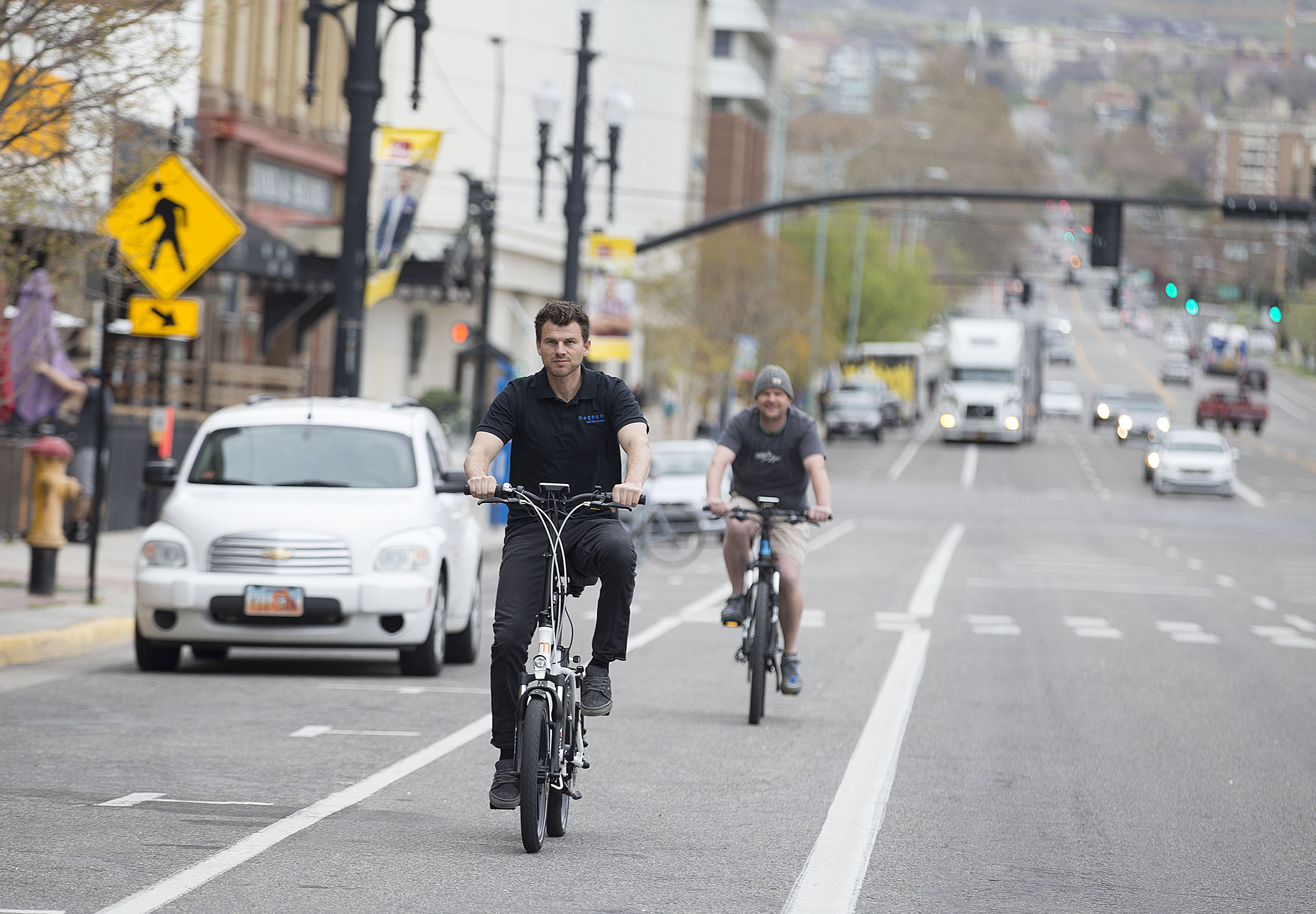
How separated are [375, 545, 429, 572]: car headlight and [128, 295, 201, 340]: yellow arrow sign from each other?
3912 mm

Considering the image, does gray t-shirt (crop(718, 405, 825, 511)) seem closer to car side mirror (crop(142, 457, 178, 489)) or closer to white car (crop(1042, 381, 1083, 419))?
car side mirror (crop(142, 457, 178, 489))

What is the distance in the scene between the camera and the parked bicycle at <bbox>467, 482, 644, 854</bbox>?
7.20 meters

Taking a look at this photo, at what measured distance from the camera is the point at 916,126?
62.7 m

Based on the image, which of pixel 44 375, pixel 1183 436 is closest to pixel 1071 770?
pixel 44 375

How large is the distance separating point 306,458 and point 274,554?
3.81 ft

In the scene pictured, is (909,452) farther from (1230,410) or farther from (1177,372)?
(1177,372)

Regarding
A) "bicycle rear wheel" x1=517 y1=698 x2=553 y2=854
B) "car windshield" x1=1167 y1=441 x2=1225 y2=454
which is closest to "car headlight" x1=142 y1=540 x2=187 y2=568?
"bicycle rear wheel" x1=517 y1=698 x2=553 y2=854

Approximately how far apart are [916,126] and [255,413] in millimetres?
51193

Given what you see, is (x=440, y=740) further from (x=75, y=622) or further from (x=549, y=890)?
(x=75, y=622)

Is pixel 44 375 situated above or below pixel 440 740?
above

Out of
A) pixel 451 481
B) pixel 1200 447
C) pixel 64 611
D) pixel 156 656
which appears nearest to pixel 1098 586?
pixel 451 481

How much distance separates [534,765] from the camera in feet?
23.4

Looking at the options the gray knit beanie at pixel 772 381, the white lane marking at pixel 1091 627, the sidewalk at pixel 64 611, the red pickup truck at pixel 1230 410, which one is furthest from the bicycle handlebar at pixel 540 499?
the red pickup truck at pixel 1230 410

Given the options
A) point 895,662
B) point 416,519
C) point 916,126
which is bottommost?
point 895,662
